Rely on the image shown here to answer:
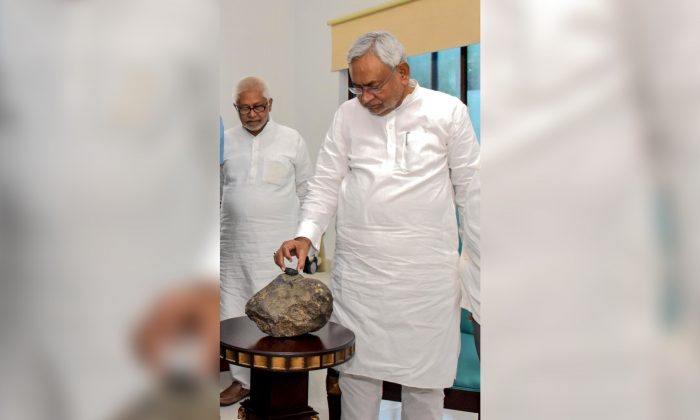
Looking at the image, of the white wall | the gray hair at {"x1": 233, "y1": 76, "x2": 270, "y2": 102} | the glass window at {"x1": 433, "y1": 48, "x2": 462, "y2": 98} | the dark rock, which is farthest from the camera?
the white wall

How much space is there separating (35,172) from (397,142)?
1.79 m

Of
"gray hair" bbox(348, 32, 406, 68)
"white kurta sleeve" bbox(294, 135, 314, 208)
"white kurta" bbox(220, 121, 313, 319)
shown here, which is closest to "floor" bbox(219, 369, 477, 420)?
"white kurta" bbox(220, 121, 313, 319)

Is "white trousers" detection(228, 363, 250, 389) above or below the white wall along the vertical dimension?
below

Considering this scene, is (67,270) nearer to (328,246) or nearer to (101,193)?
(101,193)

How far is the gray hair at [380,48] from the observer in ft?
6.48

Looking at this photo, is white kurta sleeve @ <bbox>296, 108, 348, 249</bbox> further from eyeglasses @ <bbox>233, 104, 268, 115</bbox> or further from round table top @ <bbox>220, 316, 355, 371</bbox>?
eyeglasses @ <bbox>233, 104, 268, 115</bbox>

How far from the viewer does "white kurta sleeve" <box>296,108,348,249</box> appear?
2.13 metres

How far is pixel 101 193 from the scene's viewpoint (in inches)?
10.3

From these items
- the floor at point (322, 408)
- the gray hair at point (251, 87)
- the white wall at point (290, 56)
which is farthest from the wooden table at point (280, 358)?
the white wall at point (290, 56)

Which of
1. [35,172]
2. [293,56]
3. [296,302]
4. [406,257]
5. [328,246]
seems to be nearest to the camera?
[35,172]

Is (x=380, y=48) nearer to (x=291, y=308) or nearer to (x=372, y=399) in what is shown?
(x=291, y=308)

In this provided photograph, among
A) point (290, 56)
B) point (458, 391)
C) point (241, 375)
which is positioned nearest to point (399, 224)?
point (458, 391)

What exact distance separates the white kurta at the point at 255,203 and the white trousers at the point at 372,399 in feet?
3.23

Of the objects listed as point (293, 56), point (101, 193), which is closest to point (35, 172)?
point (101, 193)
